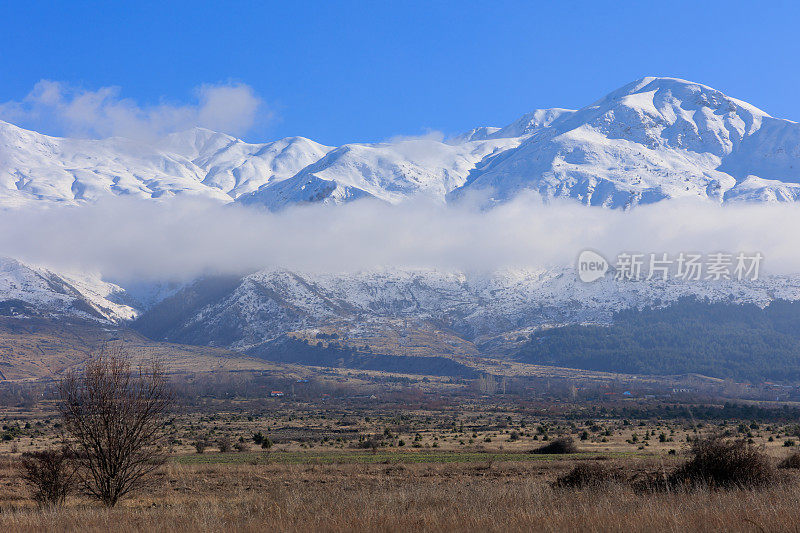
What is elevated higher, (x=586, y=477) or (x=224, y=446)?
(x=586, y=477)

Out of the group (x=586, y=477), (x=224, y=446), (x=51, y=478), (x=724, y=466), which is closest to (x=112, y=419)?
(x=51, y=478)

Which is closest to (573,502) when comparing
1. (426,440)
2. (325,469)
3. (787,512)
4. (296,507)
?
(787,512)

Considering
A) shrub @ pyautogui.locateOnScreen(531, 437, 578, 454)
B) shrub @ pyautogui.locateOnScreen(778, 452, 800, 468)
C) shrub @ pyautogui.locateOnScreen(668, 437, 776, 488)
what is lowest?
shrub @ pyautogui.locateOnScreen(531, 437, 578, 454)

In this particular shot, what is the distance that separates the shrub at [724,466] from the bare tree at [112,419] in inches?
812

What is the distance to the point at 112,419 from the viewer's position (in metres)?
24.9

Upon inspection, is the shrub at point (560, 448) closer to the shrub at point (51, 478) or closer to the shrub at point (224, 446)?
the shrub at point (224, 446)

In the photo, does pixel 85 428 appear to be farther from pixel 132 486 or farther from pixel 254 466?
pixel 254 466

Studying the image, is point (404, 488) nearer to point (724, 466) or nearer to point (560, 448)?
point (724, 466)

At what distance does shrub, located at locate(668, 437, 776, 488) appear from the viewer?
24109 millimetres

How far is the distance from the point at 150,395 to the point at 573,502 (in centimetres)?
1736

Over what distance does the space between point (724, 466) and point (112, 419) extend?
2350cm

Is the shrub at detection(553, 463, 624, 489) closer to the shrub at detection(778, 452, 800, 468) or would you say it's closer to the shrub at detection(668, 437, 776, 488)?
the shrub at detection(668, 437, 776, 488)

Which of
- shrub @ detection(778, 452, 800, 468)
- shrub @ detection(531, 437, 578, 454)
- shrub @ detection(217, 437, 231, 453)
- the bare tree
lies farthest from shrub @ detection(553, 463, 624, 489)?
shrub @ detection(217, 437, 231, 453)

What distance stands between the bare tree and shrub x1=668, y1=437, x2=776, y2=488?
20.6m
